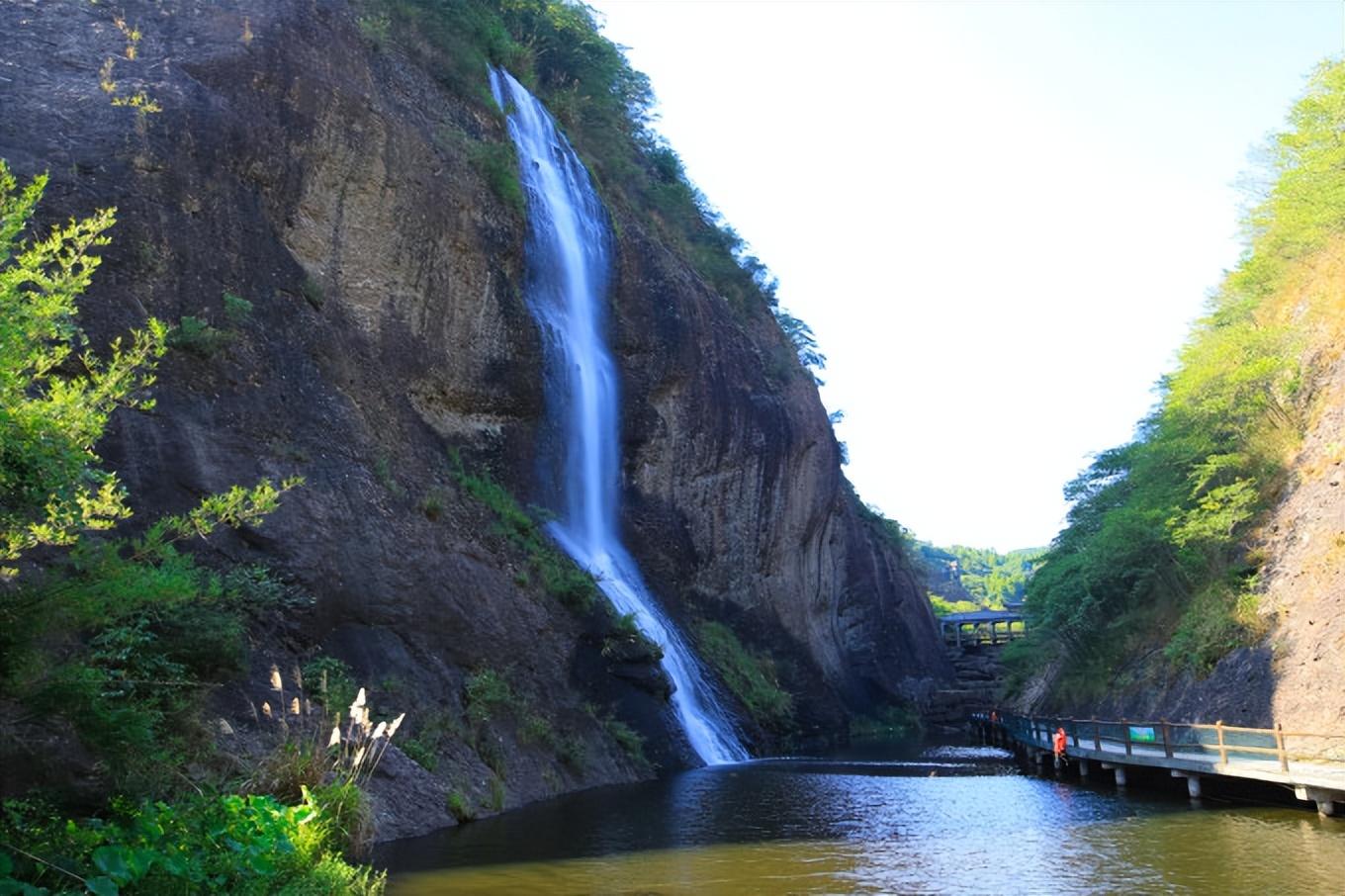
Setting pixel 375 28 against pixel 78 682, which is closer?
pixel 78 682

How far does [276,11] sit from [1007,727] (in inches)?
1361

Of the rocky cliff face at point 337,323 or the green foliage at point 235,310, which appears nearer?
the rocky cliff face at point 337,323

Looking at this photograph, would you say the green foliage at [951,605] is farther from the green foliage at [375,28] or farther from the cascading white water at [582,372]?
the green foliage at [375,28]

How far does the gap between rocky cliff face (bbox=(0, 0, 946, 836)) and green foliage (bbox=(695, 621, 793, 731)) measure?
7.14 ft

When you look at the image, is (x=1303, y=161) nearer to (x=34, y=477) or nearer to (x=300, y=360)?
(x=300, y=360)

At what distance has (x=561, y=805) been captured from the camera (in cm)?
1894

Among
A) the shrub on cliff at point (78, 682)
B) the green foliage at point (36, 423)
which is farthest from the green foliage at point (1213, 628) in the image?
the green foliage at point (36, 423)

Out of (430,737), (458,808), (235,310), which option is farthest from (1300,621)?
(235,310)

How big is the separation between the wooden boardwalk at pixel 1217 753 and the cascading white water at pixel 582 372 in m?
10.6

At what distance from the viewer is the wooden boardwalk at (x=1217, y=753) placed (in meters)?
15.8

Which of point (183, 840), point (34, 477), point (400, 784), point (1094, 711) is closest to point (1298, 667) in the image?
point (1094, 711)

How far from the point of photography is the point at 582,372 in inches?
1398

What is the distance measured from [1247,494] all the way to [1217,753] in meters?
12.8

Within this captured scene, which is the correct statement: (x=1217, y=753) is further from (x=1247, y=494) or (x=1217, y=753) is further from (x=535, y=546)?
(x=535, y=546)
